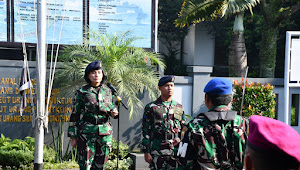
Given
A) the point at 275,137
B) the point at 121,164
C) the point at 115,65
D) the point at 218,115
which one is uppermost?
the point at 115,65

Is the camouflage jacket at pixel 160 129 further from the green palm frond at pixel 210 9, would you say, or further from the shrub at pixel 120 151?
the green palm frond at pixel 210 9

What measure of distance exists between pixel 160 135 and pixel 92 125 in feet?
3.15

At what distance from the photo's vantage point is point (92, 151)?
18.2 feet

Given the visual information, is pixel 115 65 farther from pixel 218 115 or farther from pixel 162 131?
pixel 218 115

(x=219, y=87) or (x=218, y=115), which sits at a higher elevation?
(x=219, y=87)

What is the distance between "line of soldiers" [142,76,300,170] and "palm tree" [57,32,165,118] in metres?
2.39

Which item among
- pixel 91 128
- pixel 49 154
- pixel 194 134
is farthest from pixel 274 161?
pixel 49 154

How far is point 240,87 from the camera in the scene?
35.6 feet

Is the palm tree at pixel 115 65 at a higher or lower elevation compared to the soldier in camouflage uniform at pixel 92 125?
higher

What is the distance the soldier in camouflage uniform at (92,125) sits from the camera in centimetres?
554

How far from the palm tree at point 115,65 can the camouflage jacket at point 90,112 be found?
210 centimetres

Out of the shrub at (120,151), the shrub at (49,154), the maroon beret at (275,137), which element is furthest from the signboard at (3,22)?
the maroon beret at (275,137)

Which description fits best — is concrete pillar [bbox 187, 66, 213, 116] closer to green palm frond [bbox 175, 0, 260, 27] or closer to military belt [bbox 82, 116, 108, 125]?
green palm frond [bbox 175, 0, 260, 27]

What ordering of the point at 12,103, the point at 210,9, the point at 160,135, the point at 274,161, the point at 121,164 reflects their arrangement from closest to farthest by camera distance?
the point at 274,161 < the point at 160,135 < the point at 121,164 < the point at 12,103 < the point at 210,9
